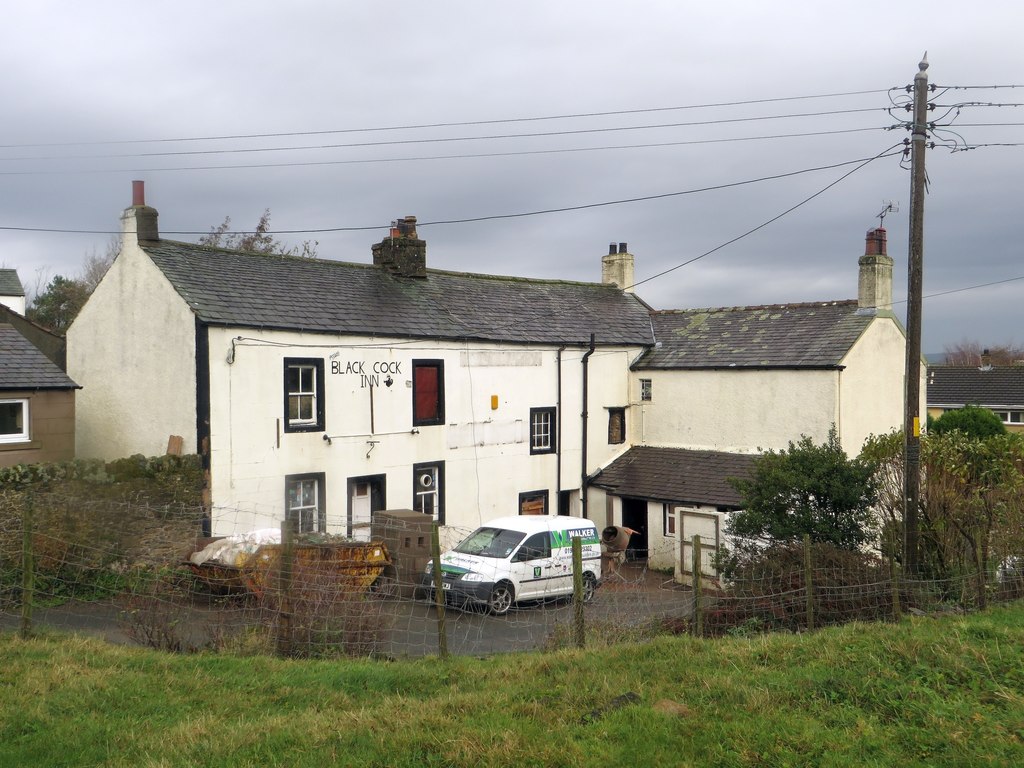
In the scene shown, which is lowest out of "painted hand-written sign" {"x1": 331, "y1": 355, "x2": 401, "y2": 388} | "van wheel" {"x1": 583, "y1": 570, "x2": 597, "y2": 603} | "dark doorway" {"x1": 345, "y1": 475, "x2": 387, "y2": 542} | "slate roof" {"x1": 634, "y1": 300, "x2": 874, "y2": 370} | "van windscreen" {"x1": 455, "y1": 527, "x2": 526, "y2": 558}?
"van wheel" {"x1": 583, "y1": 570, "x2": 597, "y2": 603}

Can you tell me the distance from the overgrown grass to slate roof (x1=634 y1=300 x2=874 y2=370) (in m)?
15.5

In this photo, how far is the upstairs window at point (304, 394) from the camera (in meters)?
20.4

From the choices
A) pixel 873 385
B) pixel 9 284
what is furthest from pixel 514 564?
pixel 9 284

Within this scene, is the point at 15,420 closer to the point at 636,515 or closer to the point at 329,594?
the point at 329,594

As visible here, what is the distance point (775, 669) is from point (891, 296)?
19990 mm

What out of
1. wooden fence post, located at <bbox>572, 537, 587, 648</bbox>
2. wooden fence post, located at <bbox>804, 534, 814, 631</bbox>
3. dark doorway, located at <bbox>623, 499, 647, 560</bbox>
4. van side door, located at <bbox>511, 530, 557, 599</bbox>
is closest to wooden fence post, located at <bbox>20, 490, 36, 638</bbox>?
wooden fence post, located at <bbox>572, 537, 587, 648</bbox>

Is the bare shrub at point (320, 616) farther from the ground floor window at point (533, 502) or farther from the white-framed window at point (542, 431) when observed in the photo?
the white-framed window at point (542, 431)

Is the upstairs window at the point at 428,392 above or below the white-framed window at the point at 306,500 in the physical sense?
above

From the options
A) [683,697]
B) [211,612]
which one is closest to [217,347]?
[211,612]

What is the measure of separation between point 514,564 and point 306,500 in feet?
18.4

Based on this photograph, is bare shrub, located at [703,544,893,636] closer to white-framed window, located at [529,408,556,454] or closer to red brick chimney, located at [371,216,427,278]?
white-framed window, located at [529,408,556,454]

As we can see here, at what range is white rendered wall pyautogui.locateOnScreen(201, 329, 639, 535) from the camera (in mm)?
19359

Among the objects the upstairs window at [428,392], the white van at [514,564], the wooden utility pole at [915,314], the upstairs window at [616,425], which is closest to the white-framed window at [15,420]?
the upstairs window at [428,392]

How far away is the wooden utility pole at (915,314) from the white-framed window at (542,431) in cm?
1211
